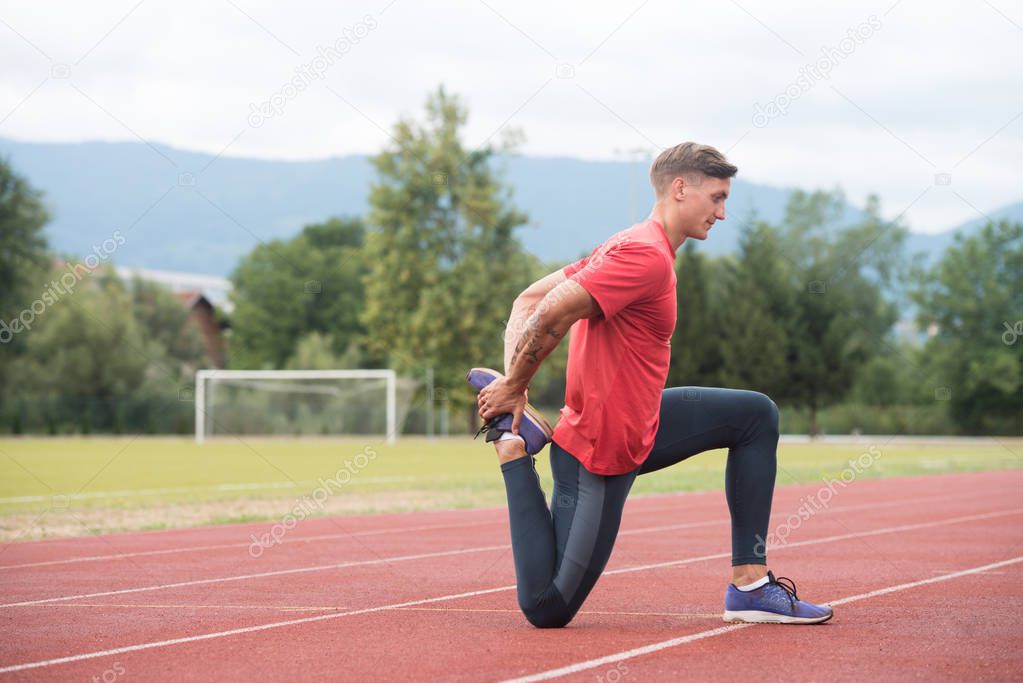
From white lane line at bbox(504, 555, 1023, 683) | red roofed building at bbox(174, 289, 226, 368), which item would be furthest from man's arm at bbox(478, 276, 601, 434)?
red roofed building at bbox(174, 289, 226, 368)

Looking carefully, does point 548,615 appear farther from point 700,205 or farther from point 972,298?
point 972,298

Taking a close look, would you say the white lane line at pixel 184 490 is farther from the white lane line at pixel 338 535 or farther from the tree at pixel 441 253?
the tree at pixel 441 253

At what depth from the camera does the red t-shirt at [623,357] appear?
507cm

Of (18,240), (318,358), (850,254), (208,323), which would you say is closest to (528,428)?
(18,240)

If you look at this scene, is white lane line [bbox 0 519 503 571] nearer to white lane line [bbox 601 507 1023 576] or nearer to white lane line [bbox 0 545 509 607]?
white lane line [bbox 0 545 509 607]

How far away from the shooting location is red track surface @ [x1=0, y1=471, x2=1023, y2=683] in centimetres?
462

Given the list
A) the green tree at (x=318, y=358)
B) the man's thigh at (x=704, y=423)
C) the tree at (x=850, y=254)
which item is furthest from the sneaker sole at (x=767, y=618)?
the green tree at (x=318, y=358)

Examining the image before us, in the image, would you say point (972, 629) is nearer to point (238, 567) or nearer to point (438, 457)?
point (238, 567)

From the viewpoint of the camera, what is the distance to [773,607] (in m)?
5.50

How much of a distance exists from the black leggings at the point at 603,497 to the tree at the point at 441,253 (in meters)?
51.6

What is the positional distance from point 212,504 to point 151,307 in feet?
203

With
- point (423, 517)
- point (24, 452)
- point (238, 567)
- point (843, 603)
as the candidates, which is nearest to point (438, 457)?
point (24, 452)

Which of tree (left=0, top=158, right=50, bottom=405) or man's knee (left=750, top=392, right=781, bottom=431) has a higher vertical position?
tree (left=0, top=158, right=50, bottom=405)

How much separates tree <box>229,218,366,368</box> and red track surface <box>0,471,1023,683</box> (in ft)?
236
